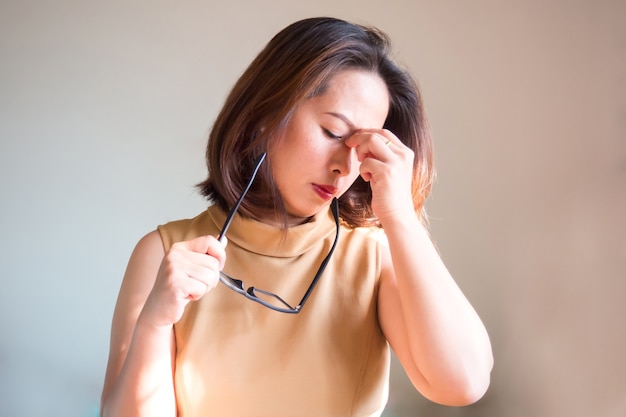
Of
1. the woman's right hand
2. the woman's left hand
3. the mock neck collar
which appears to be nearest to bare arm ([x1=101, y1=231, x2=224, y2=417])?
the woman's right hand

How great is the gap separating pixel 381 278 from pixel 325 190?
0.14 metres

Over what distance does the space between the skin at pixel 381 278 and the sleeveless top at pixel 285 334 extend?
24 mm

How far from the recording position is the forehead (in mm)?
864

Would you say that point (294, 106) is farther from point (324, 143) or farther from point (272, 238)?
point (272, 238)

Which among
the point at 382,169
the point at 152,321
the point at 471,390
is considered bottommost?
the point at 471,390

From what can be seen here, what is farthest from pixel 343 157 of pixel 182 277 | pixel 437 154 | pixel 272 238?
pixel 437 154

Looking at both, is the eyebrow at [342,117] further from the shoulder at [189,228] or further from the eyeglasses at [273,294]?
the shoulder at [189,228]

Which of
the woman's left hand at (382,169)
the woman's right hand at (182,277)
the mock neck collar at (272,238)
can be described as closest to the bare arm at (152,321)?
the woman's right hand at (182,277)

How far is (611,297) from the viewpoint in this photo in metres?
1.36

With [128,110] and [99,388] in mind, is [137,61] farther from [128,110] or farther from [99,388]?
[99,388]

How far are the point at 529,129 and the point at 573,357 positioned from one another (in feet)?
1.65

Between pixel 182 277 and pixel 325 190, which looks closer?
pixel 182 277

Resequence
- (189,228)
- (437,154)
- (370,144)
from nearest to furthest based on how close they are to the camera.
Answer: (370,144) < (189,228) < (437,154)

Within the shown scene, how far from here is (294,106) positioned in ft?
2.85
